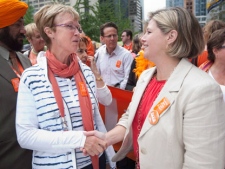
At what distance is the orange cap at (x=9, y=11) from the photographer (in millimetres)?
2318

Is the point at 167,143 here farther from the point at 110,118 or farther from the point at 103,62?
the point at 103,62

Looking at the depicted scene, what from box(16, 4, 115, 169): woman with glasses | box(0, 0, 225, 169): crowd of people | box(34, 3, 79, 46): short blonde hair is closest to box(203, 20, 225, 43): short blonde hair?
box(0, 0, 225, 169): crowd of people

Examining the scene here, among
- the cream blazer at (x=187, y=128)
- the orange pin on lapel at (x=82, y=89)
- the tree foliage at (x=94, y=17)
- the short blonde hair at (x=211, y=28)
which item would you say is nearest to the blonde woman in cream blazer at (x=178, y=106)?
the cream blazer at (x=187, y=128)

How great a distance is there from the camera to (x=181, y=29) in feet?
5.47

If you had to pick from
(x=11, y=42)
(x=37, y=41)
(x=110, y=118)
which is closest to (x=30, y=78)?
(x=11, y=42)

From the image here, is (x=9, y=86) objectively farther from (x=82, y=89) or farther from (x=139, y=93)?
(x=139, y=93)

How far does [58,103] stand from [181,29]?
1021 mm

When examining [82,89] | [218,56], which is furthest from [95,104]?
[218,56]

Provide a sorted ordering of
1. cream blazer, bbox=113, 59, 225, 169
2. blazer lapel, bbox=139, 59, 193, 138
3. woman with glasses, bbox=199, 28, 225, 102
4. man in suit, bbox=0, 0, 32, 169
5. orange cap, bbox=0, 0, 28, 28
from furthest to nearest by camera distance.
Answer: woman with glasses, bbox=199, 28, 225, 102
orange cap, bbox=0, 0, 28, 28
man in suit, bbox=0, 0, 32, 169
blazer lapel, bbox=139, 59, 193, 138
cream blazer, bbox=113, 59, 225, 169

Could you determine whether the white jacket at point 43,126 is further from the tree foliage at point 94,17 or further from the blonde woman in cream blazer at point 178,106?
the tree foliage at point 94,17

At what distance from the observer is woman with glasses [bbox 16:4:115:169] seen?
5.83ft

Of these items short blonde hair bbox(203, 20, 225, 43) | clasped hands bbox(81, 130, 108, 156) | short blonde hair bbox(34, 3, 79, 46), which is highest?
short blonde hair bbox(34, 3, 79, 46)

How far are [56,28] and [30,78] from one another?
481 millimetres

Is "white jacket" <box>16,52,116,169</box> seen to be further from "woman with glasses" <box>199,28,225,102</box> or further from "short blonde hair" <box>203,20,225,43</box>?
"short blonde hair" <box>203,20,225,43</box>
